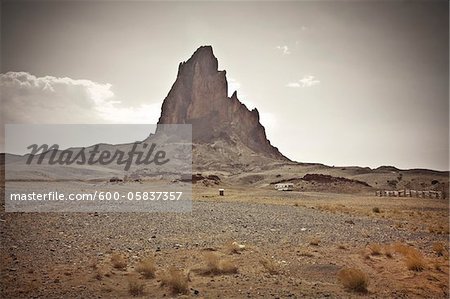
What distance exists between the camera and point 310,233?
1541 cm

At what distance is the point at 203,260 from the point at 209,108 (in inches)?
6090

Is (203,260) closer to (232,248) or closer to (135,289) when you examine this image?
(232,248)

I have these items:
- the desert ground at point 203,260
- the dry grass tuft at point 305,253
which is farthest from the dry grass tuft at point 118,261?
the dry grass tuft at point 305,253

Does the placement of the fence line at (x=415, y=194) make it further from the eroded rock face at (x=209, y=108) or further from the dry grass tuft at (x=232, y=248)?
the eroded rock face at (x=209, y=108)

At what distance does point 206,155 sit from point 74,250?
110 m

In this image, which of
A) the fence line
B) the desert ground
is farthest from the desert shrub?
the fence line

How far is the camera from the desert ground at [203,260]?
7.80m

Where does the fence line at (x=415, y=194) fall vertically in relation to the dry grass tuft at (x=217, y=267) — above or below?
below

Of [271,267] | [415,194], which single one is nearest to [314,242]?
[271,267]

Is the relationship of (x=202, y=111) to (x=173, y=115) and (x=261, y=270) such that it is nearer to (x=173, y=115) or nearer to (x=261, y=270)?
(x=173, y=115)

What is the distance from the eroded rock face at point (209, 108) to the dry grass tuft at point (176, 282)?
136608 millimetres

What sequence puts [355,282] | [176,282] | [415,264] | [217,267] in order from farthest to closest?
1. [415,264]
2. [217,267]
3. [355,282]
4. [176,282]

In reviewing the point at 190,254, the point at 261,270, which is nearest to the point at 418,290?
the point at 261,270

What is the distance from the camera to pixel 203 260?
33.5 feet
